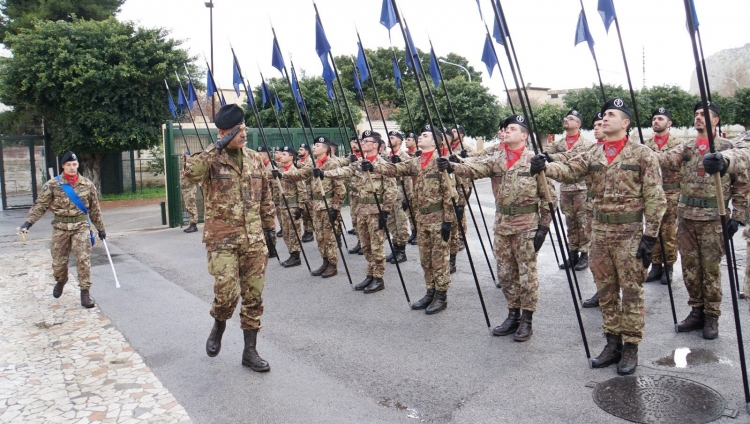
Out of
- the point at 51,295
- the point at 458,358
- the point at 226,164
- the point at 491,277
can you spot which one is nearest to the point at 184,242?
the point at 51,295

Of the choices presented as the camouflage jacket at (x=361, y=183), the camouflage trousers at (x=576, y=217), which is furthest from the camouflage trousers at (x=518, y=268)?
the camouflage trousers at (x=576, y=217)

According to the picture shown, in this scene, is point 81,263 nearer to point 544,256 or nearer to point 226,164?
point 226,164

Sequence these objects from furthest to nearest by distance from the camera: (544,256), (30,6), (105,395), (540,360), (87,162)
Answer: (30,6) < (87,162) < (544,256) < (540,360) < (105,395)

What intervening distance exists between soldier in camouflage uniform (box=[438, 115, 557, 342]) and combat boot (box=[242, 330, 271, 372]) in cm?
226

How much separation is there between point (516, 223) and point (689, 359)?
1.85 metres

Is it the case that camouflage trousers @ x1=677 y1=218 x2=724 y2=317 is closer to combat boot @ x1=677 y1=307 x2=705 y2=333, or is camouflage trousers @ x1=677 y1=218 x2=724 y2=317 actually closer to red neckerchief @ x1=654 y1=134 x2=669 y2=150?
combat boot @ x1=677 y1=307 x2=705 y2=333

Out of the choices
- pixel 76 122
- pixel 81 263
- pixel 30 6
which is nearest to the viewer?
pixel 81 263

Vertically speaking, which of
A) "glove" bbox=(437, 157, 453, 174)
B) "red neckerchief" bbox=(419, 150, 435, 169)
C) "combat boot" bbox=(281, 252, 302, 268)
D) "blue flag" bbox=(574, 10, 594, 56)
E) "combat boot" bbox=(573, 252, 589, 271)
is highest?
"blue flag" bbox=(574, 10, 594, 56)

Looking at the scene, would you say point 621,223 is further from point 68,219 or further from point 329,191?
point 68,219

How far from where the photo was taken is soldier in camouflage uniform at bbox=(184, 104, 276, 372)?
16.6 ft

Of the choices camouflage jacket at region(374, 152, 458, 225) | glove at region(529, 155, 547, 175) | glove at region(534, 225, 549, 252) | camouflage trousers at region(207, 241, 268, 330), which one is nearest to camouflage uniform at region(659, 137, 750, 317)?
glove at region(534, 225, 549, 252)

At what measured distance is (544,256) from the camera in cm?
958

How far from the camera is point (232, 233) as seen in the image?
201 inches

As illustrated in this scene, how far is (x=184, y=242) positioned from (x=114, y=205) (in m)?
9.43
